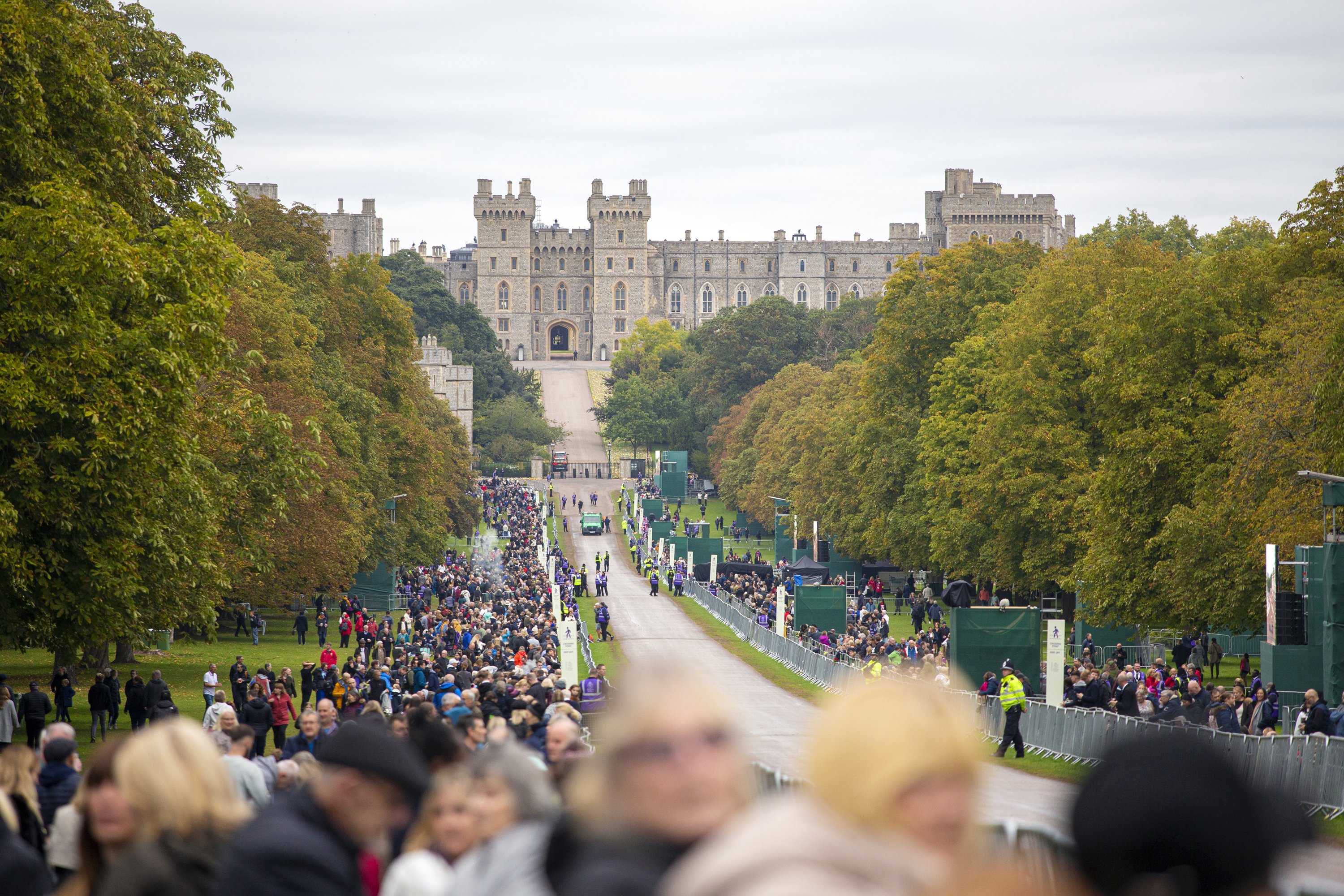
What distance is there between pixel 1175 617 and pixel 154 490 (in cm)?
1848

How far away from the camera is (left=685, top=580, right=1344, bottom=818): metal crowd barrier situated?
14688 millimetres

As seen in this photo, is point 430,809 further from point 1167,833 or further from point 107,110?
point 107,110

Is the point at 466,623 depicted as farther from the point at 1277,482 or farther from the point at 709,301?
the point at 709,301

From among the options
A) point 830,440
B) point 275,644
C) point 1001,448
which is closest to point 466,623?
point 275,644

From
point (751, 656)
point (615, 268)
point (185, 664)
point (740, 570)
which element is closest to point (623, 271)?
point (615, 268)

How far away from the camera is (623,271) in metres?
158

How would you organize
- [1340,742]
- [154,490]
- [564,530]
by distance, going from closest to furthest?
[1340,742] → [154,490] → [564,530]

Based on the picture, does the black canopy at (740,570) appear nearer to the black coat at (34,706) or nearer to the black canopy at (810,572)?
the black canopy at (810,572)

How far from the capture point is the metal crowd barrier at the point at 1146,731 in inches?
578

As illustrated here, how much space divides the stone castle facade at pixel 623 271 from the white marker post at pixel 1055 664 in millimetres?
131737

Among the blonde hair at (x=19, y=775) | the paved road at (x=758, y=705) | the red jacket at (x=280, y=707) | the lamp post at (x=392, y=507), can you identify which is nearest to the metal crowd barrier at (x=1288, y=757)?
the paved road at (x=758, y=705)

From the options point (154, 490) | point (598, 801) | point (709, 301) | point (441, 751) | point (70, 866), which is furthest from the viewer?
point (709, 301)

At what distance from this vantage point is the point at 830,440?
58250 mm

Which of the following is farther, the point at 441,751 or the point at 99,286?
the point at 99,286
